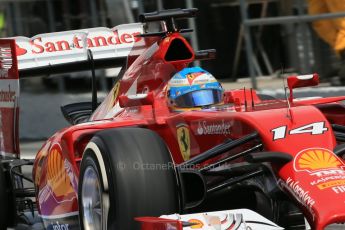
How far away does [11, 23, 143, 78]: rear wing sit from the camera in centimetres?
774

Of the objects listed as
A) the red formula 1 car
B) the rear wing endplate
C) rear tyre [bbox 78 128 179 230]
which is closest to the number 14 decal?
the red formula 1 car

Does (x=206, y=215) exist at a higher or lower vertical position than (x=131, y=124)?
lower

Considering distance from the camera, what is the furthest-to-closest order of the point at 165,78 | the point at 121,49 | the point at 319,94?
the point at 319,94 < the point at 121,49 < the point at 165,78

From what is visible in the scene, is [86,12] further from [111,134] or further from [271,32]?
[111,134]

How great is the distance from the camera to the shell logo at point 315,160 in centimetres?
503

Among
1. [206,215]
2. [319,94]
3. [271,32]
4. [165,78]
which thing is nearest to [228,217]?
[206,215]

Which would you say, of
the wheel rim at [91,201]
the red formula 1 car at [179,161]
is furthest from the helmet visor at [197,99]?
the wheel rim at [91,201]

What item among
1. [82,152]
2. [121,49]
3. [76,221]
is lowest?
[76,221]

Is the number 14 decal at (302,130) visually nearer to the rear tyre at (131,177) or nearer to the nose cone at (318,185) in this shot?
the nose cone at (318,185)

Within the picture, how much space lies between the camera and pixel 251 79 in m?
11.3

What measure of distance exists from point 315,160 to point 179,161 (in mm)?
1030

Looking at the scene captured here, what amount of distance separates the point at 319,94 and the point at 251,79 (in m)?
0.99

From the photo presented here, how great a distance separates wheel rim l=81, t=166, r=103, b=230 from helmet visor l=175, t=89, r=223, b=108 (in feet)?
3.03

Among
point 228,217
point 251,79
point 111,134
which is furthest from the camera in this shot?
point 251,79
